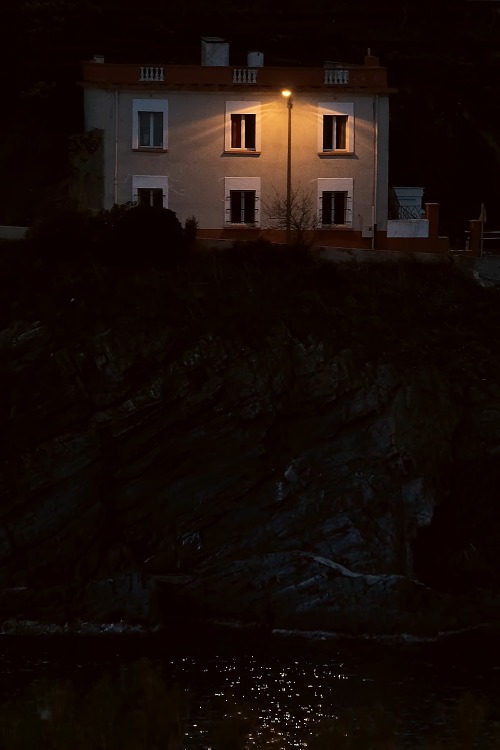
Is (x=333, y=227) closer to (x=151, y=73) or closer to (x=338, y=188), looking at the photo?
(x=338, y=188)

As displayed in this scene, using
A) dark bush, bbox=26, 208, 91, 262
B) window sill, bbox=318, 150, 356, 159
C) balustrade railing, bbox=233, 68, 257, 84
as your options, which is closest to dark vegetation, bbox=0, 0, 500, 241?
dark bush, bbox=26, 208, 91, 262

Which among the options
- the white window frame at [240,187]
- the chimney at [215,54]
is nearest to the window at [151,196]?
the white window frame at [240,187]

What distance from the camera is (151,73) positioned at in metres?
77.2

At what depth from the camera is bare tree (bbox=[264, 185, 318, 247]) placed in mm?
75938

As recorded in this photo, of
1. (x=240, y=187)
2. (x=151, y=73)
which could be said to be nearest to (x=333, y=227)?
(x=240, y=187)

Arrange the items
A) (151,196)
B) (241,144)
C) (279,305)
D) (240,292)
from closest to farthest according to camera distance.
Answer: (279,305) → (240,292) → (241,144) → (151,196)

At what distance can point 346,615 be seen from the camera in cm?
5916

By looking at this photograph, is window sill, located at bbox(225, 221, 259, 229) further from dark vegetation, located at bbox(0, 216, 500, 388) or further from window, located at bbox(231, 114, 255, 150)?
dark vegetation, located at bbox(0, 216, 500, 388)

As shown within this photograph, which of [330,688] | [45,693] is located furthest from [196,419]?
[45,693]

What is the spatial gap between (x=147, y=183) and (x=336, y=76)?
896 centimetres

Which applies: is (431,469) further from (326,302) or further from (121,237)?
(121,237)

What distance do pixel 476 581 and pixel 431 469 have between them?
158 inches

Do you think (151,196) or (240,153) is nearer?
(240,153)

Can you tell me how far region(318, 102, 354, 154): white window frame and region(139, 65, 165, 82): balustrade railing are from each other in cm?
670
